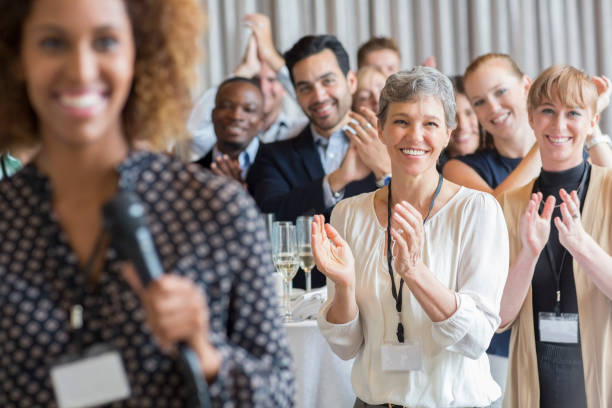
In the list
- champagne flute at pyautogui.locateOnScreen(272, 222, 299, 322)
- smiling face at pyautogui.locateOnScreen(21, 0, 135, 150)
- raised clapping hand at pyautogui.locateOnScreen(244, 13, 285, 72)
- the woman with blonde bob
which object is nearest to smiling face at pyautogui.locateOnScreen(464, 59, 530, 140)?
the woman with blonde bob

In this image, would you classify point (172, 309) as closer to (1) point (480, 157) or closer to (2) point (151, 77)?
(2) point (151, 77)

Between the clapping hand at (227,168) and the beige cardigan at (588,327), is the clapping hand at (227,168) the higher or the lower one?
the higher one

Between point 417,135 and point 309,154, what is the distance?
1.69m

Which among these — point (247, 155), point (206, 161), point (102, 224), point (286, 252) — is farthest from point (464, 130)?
point (102, 224)

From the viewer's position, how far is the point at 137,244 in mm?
899

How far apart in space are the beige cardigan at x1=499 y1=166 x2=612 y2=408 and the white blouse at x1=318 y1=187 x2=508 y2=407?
40cm

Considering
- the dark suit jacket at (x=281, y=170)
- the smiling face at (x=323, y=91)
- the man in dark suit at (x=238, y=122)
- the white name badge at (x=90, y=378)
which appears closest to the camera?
the white name badge at (x=90, y=378)

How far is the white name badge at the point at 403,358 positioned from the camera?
2203mm

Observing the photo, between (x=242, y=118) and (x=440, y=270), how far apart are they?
7.83 feet

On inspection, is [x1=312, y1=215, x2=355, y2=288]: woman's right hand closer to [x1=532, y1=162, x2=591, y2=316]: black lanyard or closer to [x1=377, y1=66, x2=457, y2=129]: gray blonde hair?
[x1=377, y1=66, x2=457, y2=129]: gray blonde hair

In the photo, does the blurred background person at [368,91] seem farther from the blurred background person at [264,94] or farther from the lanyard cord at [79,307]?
the lanyard cord at [79,307]

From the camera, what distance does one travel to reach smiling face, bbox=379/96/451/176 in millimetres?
2408

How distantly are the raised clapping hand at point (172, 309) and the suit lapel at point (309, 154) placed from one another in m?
3.07

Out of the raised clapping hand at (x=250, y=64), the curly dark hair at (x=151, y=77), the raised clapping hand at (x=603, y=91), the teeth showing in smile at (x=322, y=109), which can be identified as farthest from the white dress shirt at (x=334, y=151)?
the curly dark hair at (x=151, y=77)
